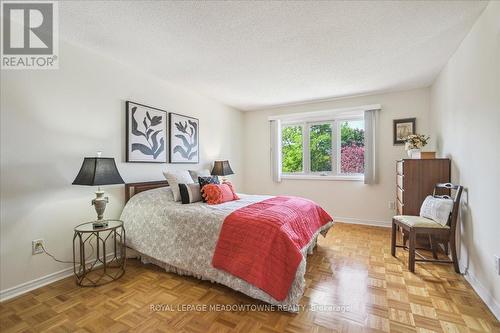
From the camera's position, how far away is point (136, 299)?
6.15ft

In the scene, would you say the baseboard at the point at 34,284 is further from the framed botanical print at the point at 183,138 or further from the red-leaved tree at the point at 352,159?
the red-leaved tree at the point at 352,159

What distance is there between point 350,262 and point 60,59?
362 centimetres

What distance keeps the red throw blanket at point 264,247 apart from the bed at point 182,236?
6cm

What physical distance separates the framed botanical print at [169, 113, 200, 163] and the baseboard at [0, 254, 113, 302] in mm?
1728

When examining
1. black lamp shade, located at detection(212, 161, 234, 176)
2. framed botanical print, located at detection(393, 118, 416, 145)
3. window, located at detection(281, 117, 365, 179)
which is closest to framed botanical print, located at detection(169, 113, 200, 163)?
black lamp shade, located at detection(212, 161, 234, 176)

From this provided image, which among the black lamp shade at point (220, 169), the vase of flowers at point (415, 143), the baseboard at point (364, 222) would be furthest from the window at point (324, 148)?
the black lamp shade at point (220, 169)

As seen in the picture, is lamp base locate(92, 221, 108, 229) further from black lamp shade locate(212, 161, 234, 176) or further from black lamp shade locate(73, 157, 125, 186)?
black lamp shade locate(212, 161, 234, 176)

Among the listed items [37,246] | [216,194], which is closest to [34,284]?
[37,246]

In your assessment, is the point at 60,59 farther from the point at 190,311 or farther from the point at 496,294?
the point at 496,294

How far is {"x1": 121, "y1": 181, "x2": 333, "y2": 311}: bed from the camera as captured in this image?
6.01ft

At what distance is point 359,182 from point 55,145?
429 centimetres

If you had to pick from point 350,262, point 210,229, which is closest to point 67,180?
point 210,229

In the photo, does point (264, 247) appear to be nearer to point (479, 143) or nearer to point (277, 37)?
point (277, 37)

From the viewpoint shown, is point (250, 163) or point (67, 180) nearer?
point (67, 180)
